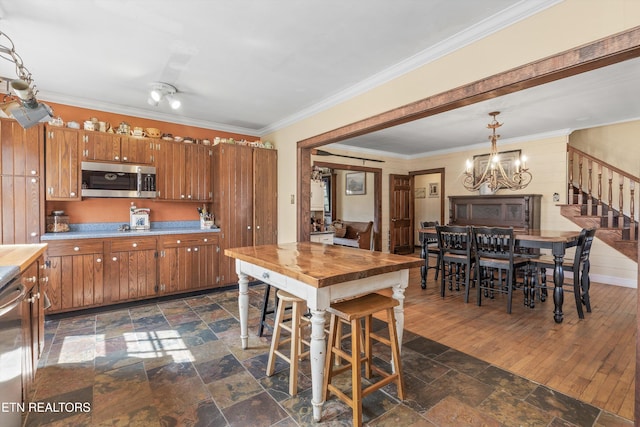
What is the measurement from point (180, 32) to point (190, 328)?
106 inches

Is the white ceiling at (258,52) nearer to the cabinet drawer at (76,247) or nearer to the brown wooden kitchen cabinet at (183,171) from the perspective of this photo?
the brown wooden kitchen cabinet at (183,171)

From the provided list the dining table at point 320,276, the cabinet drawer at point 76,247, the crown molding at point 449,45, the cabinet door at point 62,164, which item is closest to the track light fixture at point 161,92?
the cabinet door at point 62,164

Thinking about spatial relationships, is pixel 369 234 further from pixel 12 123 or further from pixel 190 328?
pixel 12 123

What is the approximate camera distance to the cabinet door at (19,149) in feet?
10.5

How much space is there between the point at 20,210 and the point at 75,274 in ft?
2.90

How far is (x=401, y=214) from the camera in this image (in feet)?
25.0

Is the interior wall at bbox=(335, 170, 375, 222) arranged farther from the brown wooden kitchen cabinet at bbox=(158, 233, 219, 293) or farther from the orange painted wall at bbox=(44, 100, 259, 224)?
the brown wooden kitchen cabinet at bbox=(158, 233, 219, 293)

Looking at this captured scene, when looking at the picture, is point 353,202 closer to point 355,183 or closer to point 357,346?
point 355,183

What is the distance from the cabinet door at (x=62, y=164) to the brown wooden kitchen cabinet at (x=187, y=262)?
114cm

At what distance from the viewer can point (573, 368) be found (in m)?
2.34

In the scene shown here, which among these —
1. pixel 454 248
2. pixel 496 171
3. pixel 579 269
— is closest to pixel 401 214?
pixel 496 171

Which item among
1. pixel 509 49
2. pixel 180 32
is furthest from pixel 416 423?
pixel 180 32

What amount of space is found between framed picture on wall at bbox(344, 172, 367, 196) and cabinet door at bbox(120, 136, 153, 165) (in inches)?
204

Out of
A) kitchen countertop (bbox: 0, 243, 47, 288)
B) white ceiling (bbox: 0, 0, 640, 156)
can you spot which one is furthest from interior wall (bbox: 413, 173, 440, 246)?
kitchen countertop (bbox: 0, 243, 47, 288)
